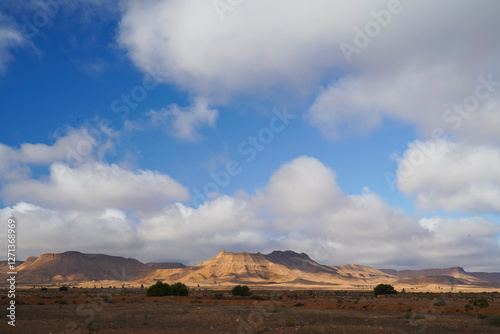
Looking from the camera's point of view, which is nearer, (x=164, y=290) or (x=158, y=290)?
(x=158, y=290)

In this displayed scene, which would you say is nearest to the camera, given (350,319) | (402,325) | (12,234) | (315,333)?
(315,333)

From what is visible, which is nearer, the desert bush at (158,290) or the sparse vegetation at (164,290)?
the desert bush at (158,290)

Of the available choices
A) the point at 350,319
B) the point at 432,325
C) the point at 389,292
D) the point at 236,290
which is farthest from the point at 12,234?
the point at 389,292

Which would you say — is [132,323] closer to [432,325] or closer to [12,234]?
[12,234]

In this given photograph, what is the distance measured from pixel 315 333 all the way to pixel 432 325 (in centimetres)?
1133

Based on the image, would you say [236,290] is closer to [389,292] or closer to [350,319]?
[389,292]

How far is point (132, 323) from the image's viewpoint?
27.4 m

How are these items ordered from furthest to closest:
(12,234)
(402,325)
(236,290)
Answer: (236,290)
(402,325)
(12,234)

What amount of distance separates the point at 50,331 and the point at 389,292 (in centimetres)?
6481

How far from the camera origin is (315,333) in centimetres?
2167

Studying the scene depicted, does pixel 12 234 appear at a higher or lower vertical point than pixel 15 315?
higher

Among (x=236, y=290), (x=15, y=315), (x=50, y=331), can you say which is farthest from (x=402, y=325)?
(x=236, y=290)

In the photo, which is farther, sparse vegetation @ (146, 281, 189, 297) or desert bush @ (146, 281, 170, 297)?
sparse vegetation @ (146, 281, 189, 297)

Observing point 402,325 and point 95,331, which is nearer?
point 95,331
